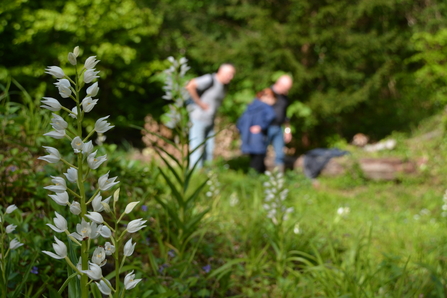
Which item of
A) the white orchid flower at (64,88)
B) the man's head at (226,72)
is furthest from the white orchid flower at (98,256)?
the man's head at (226,72)

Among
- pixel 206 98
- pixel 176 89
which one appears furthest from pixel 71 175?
pixel 206 98

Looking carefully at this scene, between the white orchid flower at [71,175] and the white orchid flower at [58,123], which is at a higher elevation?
the white orchid flower at [58,123]

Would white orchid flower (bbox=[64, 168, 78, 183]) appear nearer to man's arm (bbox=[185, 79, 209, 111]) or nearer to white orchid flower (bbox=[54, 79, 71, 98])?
white orchid flower (bbox=[54, 79, 71, 98])

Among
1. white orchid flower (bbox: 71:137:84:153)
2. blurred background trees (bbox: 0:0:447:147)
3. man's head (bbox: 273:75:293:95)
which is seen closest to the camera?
white orchid flower (bbox: 71:137:84:153)

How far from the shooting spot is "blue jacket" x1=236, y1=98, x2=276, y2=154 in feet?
22.7

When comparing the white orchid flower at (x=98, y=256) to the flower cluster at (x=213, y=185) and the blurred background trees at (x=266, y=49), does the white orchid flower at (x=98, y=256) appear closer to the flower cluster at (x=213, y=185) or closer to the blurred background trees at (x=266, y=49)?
the flower cluster at (x=213, y=185)

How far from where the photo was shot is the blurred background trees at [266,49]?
8.30 meters

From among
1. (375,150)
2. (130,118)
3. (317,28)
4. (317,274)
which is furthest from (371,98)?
(317,274)

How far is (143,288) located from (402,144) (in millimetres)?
8201

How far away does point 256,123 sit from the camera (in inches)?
275

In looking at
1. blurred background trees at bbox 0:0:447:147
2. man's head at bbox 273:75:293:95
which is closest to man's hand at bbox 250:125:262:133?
man's head at bbox 273:75:293:95

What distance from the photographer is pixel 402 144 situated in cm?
901

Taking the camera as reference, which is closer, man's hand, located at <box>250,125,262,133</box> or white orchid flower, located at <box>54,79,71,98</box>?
white orchid flower, located at <box>54,79,71,98</box>

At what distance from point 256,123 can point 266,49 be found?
301 cm
